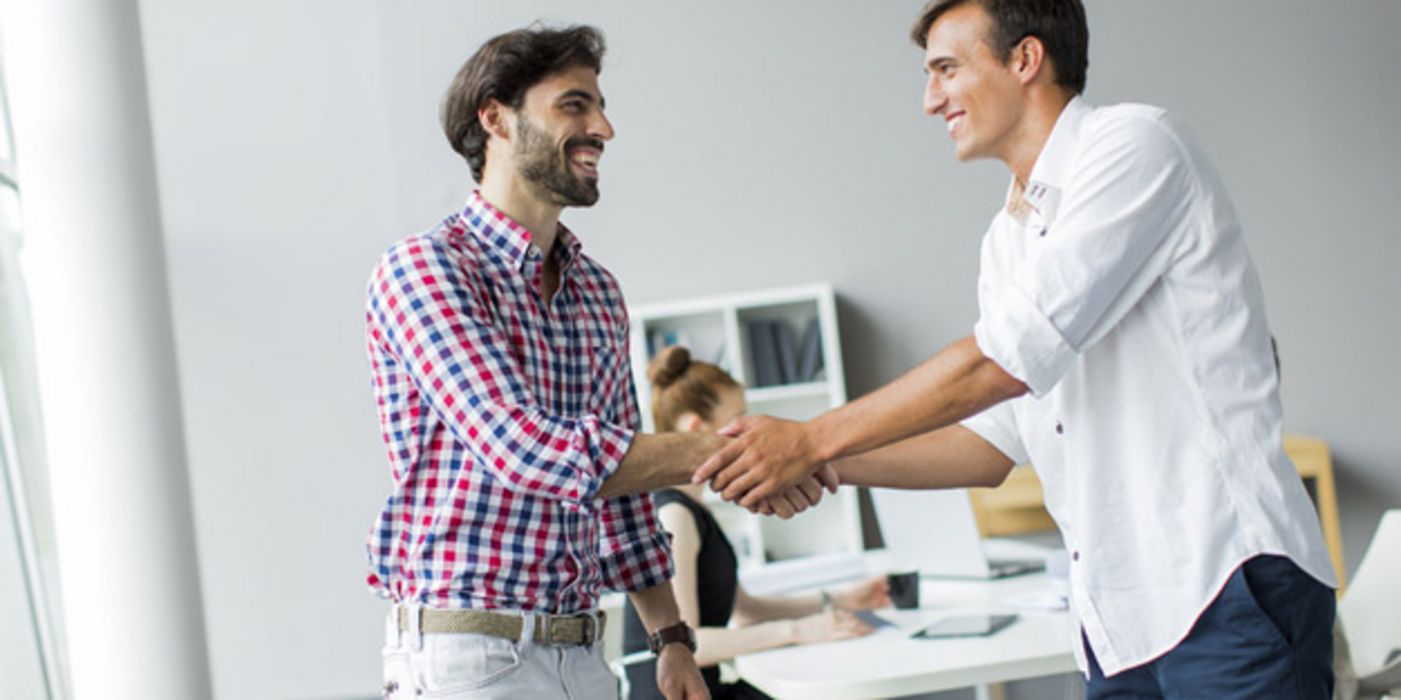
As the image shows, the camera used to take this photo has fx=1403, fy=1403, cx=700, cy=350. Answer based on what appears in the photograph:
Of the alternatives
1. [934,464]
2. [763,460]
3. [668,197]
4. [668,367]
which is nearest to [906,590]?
[668,367]

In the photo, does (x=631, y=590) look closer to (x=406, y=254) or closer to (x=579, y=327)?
(x=579, y=327)

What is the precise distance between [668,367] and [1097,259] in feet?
6.46

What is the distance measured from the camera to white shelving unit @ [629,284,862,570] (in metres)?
5.41

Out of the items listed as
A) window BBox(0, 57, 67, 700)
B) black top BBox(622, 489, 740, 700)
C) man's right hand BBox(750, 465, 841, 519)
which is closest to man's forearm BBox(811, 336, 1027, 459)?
man's right hand BBox(750, 465, 841, 519)

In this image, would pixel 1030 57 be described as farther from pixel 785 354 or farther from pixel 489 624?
pixel 785 354

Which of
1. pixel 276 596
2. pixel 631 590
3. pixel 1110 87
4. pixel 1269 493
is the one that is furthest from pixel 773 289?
pixel 1269 493

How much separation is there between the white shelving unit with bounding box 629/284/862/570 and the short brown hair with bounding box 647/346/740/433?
163 cm

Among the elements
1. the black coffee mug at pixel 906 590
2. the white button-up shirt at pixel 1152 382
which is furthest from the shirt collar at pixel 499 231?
the black coffee mug at pixel 906 590

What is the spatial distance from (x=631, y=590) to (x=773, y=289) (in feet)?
11.7

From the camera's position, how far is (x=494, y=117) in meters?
2.26

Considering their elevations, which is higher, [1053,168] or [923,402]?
[1053,168]

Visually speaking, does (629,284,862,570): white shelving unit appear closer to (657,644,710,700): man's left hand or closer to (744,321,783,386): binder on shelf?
(744,321,783,386): binder on shelf

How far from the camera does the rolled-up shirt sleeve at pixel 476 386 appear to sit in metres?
1.86

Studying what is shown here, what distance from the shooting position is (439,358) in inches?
74.0
